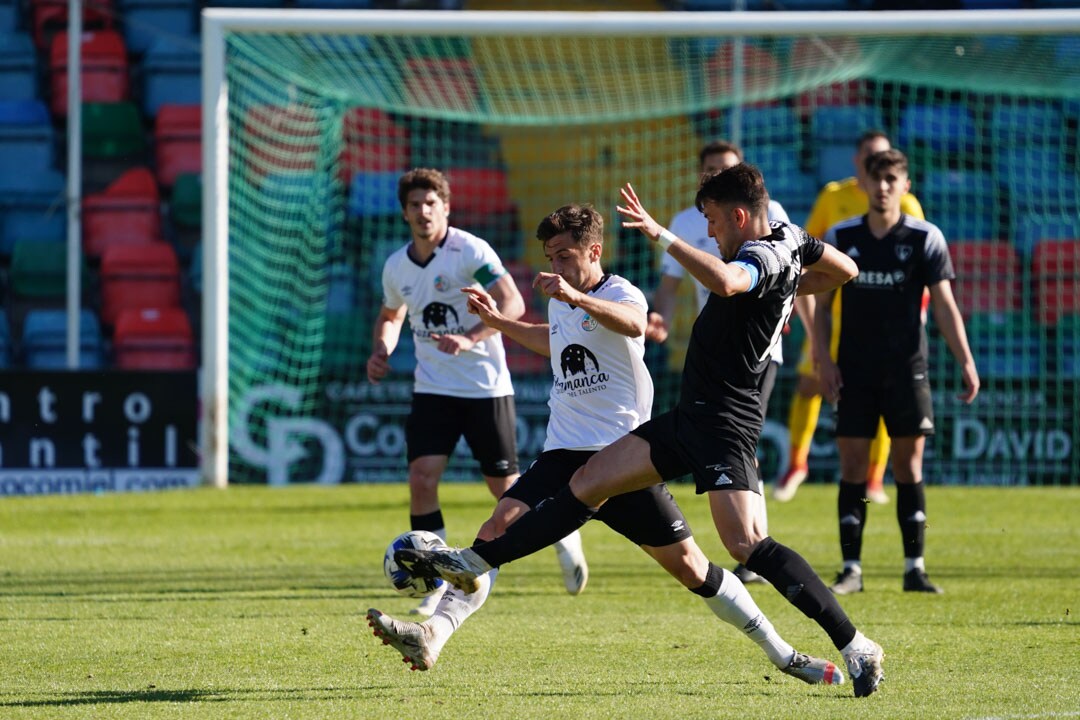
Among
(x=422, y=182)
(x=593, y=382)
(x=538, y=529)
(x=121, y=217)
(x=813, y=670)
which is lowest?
(x=813, y=670)

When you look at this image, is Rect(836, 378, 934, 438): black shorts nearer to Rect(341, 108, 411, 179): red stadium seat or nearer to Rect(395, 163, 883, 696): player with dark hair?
Rect(395, 163, 883, 696): player with dark hair

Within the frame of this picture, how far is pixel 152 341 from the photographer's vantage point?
16984mm

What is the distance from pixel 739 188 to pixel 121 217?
45.8 ft

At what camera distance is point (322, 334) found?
15.0 metres

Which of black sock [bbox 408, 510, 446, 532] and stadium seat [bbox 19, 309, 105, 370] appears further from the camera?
stadium seat [bbox 19, 309, 105, 370]

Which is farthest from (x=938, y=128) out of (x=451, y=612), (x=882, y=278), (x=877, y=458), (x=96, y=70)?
(x=451, y=612)

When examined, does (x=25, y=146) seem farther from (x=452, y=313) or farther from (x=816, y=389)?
(x=452, y=313)

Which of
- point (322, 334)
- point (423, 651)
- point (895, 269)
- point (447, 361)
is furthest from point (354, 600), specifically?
point (322, 334)

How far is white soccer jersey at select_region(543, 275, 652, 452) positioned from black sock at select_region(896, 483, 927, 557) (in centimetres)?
259

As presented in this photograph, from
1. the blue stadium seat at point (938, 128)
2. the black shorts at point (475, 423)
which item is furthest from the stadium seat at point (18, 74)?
the black shorts at point (475, 423)

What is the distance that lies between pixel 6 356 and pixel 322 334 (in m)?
4.49

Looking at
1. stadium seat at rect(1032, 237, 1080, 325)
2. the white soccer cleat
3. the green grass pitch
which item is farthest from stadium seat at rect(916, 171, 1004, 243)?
the white soccer cleat

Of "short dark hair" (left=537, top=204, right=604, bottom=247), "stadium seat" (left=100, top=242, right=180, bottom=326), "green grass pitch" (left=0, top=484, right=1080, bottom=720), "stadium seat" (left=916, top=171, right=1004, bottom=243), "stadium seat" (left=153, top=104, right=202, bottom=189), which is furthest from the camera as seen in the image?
"stadium seat" (left=153, top=104, right=202, bottom=189)

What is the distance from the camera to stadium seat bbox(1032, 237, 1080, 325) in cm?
1468
